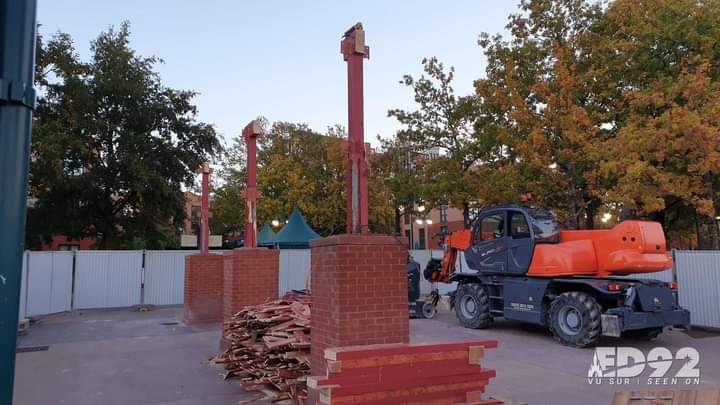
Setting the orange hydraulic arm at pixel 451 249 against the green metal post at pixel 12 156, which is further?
the orange hydraulic arm at pixel 451 249

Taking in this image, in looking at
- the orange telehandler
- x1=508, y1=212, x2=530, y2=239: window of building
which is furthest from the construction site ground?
x1=508, y1=212, x2=530, y2=239: window of building

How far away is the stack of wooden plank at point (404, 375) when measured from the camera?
4.88 m

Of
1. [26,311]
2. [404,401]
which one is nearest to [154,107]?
[26,311]

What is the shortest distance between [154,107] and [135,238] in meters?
7.12

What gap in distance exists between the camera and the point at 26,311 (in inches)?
632

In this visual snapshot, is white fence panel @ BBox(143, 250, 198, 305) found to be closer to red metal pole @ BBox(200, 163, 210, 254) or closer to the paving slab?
red metal pole @ BBox(200, 163, 210, 254)

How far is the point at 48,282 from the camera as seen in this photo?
17.3 metres

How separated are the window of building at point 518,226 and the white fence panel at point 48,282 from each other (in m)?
14.3

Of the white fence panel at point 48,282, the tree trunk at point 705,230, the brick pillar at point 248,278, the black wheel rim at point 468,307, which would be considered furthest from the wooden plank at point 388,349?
the tree trunk at point 705,230

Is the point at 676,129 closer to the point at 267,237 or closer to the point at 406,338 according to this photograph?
the point at 406,338

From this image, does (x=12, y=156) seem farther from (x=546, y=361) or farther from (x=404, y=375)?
(x=546, y=361)

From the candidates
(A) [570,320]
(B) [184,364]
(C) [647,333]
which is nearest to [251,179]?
(B) [184,364]

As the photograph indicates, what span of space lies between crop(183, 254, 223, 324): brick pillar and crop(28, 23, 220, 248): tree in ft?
36.5

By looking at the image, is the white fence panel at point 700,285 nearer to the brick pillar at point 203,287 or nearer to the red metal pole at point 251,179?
the red metal pole at point 251,179
